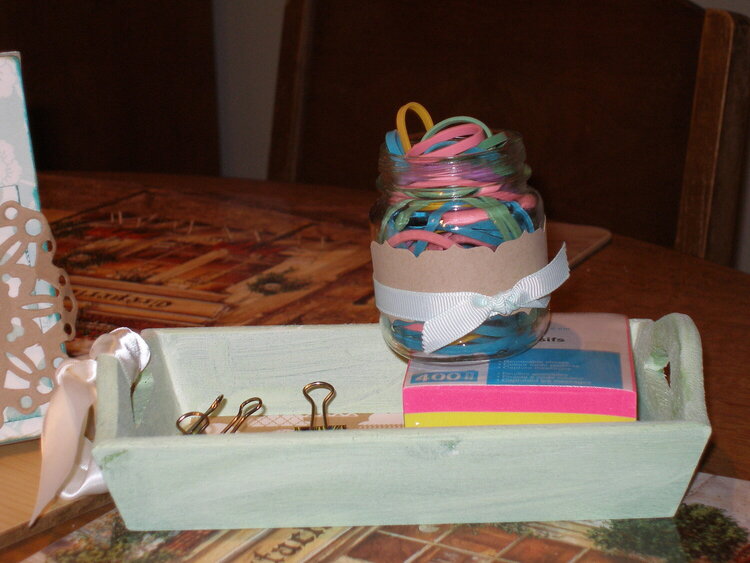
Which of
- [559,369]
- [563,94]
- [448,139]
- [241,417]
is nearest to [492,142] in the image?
[448,139]

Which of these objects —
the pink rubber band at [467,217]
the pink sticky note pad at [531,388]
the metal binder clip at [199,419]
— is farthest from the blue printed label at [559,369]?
the metal binder clip at [199,419]

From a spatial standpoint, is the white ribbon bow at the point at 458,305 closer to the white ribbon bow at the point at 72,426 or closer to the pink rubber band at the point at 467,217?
the pink rubber band at the point at 467,217

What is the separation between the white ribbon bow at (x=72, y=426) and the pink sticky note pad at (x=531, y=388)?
0.66 feet

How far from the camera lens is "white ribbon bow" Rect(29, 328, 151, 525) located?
57cm

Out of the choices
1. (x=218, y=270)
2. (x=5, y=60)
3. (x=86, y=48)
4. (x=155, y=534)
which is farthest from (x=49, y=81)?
(x=155, y=534)

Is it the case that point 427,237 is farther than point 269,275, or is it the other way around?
point 269,275

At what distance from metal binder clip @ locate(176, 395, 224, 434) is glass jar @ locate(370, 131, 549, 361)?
0.14 m

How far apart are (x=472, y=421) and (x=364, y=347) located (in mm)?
125

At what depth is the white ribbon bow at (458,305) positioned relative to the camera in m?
0.58

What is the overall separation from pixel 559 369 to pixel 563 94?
2.99 feet

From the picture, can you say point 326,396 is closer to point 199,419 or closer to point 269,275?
point 199,419

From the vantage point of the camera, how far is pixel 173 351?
673 mm

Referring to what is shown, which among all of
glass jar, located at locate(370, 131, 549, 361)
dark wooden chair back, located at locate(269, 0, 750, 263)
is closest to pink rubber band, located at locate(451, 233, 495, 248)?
glass jar, located at locate(370, 131, 549, 361)

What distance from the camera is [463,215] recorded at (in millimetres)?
582
